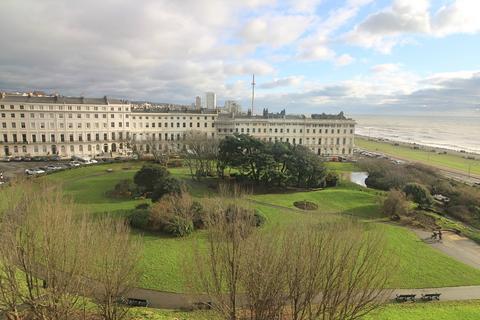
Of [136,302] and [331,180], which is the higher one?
[331,180]

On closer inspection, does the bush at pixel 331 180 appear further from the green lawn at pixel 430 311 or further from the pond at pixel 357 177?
the green lawn at pixel 430 311

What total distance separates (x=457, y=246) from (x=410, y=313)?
18059 mm

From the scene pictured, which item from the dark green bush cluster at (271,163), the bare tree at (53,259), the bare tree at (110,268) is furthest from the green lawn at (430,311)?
the dark green bush cluster at (271,163)

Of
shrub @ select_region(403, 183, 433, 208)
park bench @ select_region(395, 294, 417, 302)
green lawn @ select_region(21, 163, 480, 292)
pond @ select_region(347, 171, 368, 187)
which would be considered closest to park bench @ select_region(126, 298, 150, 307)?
green lawn @ select_region(21, 163, 480, 292)

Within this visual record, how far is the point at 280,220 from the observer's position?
37594 mm

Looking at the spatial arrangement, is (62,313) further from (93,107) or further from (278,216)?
(93,107)

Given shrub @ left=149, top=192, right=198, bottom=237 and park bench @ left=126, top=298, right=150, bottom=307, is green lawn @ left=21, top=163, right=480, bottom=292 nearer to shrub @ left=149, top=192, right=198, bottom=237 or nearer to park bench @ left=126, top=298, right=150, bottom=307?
Answer: shrub @ left=149, top=192, right=198, bottom=237

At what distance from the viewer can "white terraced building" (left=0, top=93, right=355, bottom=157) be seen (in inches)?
3228

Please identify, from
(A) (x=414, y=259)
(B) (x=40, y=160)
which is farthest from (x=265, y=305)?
(B) (x=40, y=160)

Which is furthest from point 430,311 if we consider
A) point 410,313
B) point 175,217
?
point 175,217

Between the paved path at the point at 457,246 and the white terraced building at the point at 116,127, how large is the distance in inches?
2536

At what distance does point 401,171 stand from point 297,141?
42.5m

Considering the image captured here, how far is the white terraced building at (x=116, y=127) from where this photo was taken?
82000 mm

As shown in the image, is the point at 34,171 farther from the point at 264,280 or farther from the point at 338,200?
the point at 264,280
